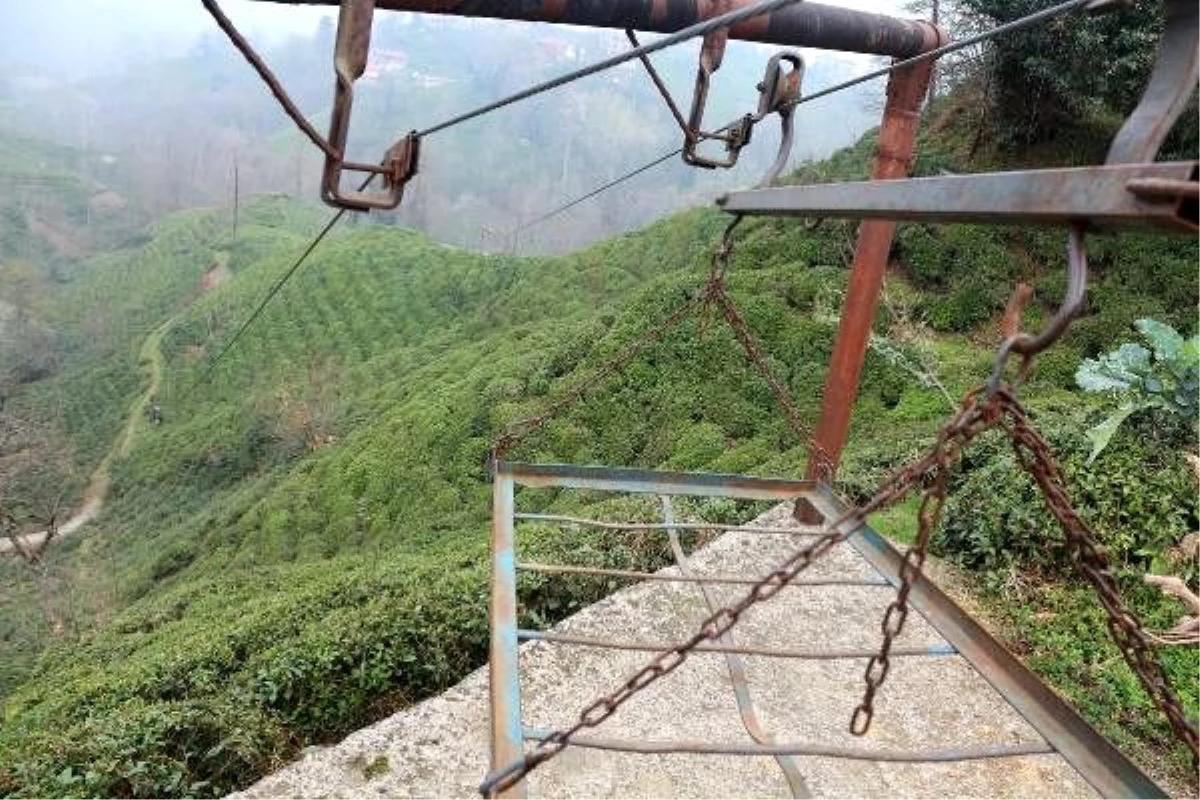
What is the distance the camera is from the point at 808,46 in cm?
430

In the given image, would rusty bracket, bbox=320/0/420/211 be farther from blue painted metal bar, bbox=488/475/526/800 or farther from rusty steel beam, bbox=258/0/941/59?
blue painted metal bar, bbox=488/475/526/800

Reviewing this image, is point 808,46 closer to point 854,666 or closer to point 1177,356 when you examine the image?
point 854,666

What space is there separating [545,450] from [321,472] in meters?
9.50

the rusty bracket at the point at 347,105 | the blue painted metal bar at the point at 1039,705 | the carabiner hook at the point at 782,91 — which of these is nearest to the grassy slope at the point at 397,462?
the blue painted metal bar at the point at 1039,705

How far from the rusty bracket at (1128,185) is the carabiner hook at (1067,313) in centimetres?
4

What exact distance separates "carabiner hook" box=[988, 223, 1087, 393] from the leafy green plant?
4.87 metres

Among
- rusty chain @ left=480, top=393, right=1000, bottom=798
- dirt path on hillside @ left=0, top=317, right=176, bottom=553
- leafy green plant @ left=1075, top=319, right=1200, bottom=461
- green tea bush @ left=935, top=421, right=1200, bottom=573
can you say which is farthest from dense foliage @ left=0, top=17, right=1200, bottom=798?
rusty chain @ left=480, top=393, right=1000, bottom=798

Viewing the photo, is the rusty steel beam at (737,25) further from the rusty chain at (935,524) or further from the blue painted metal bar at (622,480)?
the rusty chain at (935,524)

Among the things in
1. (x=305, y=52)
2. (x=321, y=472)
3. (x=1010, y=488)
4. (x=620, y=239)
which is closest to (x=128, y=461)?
(x=321, y=472)

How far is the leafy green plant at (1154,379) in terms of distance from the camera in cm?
586

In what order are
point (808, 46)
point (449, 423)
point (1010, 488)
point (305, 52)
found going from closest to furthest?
point (808, 46) → point (1010, 488) → point (449, 423) → point (305, 52)

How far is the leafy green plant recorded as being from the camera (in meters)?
5.86

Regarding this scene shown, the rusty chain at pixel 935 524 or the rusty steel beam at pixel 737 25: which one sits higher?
the rusty steel beam at pixel 737 25

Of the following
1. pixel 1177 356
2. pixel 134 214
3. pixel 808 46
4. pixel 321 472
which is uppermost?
pixel 808 46
